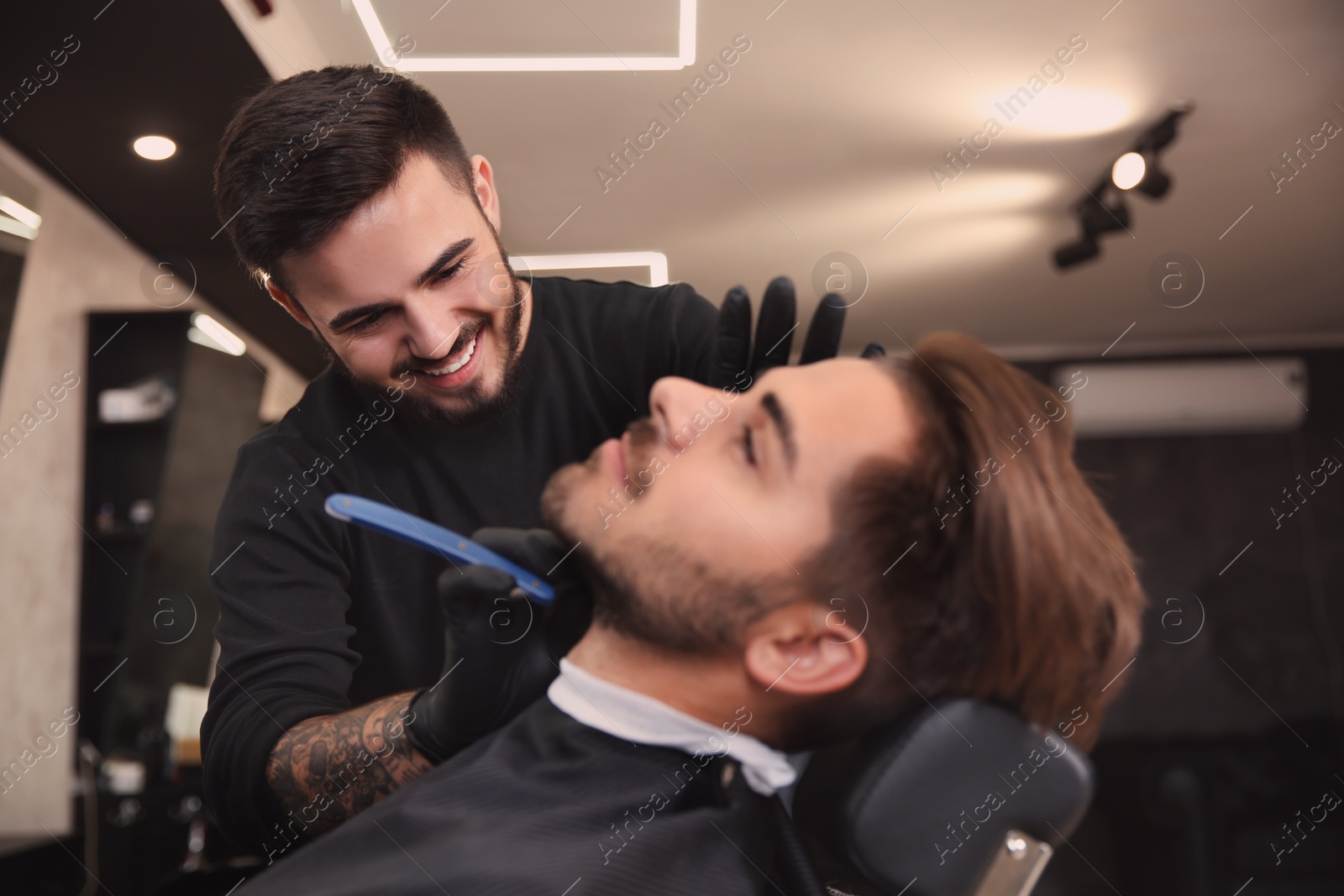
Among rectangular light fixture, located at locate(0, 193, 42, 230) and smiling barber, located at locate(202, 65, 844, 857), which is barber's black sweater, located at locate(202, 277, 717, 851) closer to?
smiling barber, located at locate(202, 65, 844, 857)

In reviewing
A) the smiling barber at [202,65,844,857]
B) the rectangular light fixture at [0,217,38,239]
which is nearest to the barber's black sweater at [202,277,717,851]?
the smiling barber at [202,65,844,857]

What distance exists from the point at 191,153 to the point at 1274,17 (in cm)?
290

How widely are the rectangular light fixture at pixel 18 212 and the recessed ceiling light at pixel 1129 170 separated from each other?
329cm

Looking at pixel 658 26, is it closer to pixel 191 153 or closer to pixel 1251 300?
pixel 191 153

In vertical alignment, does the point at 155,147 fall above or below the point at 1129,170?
above

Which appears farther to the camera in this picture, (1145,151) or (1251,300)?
(1251,300)

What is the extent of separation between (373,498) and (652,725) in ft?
1.69

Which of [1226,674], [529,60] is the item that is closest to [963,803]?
[529,60]

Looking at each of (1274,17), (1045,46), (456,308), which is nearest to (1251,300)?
(1274,17)

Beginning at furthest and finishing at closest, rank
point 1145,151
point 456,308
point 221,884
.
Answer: point 1145,151, point 221,884, point 456,308

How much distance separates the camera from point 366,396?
1.21 metres

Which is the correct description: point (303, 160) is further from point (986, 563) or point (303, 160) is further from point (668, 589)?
point (986, 563)

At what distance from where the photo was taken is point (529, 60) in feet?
5.26

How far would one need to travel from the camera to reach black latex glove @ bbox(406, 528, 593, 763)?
3.13 ft
